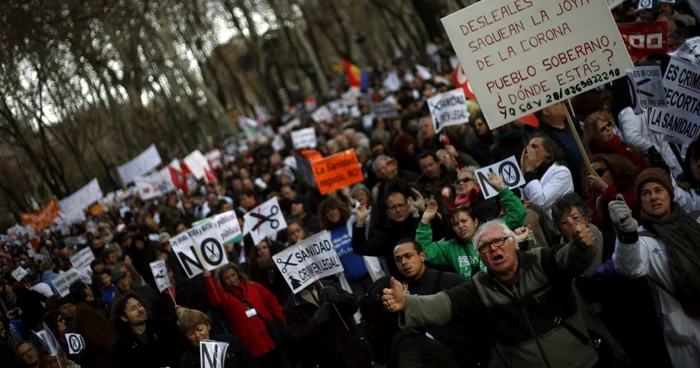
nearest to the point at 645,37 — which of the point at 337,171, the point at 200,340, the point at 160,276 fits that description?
the point at 337,171

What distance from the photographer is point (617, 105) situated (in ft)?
30.2

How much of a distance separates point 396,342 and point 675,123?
10.5 feet

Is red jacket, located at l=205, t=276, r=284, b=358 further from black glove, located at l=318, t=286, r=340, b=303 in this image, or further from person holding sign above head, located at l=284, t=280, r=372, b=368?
black glove, located at l=318, t=286, r=340, b=303

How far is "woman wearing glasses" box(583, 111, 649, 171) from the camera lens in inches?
263

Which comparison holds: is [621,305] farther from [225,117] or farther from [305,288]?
[225,117]

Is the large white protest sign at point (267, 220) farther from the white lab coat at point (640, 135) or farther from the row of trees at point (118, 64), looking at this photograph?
the row of trees at point (118, 64)

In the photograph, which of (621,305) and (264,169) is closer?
(621,305)

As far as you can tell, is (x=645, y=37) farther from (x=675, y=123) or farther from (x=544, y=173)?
(x=544, y=173)

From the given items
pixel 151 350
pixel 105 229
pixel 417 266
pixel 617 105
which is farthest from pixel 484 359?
pixel 105 229

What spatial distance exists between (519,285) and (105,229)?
17452mm

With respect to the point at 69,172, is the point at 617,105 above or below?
below

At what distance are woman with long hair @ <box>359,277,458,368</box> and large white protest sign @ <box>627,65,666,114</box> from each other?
3.22m

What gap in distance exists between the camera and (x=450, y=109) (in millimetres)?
10969

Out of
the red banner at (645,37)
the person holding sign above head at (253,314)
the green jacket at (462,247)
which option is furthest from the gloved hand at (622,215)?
the red banner at (645,37)
